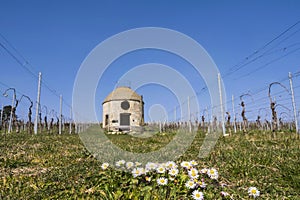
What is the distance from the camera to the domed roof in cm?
3681

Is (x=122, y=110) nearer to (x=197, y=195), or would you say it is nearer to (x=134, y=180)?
(x=134, y=180)

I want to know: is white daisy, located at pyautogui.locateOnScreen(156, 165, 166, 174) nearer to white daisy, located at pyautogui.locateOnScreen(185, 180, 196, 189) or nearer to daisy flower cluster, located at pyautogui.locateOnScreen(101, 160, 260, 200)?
daisy flower cluster, located at pyautogui.locateOnScreen(101, 160, 260, 200)

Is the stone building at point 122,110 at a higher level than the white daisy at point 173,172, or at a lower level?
higher

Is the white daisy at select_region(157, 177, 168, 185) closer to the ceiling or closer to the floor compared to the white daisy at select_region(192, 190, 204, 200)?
closer to the ceiling

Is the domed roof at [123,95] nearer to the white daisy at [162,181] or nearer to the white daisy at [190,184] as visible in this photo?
the white daisy at [162,181]

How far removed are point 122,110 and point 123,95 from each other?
2550 millimetres

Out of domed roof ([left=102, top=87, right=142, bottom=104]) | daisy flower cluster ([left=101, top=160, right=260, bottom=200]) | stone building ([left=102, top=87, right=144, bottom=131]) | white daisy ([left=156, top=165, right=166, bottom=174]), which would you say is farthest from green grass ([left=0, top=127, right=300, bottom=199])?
domed roof ([left=102, top=87, right=142, bottom=104])

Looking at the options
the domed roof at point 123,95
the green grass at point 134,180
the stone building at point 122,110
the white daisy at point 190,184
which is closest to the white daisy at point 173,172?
the green grass at point 134,180

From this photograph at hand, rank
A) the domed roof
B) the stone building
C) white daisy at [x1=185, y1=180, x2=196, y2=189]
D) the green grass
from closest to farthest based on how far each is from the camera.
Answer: white daisy at [x1=185, y1=180, x2=196, y2=189], the green grass, the stone building, the domed roof

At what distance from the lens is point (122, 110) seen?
3581 cm

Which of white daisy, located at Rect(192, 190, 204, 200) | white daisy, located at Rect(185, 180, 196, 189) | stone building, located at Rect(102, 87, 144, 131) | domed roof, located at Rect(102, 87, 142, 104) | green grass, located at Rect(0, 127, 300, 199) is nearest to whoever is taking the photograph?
white daisy, located at Rect(192, 190, 204, 200)

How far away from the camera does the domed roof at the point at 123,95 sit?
1449 inches

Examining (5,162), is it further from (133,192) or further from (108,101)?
(108,101)

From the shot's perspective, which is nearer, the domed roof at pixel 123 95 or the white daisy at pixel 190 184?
the white daisy at pixel 190 184
